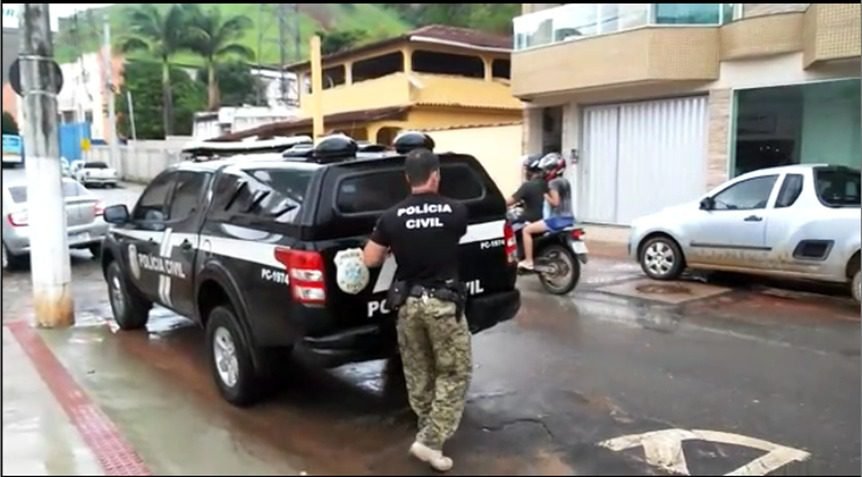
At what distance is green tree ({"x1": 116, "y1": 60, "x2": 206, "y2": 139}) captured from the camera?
148 feet

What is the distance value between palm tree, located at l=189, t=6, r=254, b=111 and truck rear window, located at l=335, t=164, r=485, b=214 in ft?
140

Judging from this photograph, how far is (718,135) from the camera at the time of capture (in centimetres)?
1319

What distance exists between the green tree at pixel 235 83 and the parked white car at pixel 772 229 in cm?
4266

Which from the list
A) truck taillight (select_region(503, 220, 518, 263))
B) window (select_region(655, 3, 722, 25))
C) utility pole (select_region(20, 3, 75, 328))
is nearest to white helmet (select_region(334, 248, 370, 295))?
truck taillight (select_region(503, 220, 518, 263))

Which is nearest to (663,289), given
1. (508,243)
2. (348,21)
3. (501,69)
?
(508,243)

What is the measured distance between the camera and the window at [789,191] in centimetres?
847

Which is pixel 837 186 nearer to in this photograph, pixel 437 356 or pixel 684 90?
pixel 684 90

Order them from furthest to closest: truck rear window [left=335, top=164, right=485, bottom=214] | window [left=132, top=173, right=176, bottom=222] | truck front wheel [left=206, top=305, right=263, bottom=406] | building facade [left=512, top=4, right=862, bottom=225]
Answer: building facade [left=512, top=4, right=862, bottom=225], window [left=132, top=173, right=176, bottom=222], truck front wheel [left=206, top=305, right=263, bottom=406], truck rear window [left=335, top=164, right=485, bottom=214]

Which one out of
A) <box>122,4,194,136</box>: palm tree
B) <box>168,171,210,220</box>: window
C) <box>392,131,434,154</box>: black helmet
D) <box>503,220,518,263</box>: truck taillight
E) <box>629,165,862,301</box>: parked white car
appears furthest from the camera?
<box>122,4,194,136</box>: palm tree

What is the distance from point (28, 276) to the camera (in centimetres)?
1107

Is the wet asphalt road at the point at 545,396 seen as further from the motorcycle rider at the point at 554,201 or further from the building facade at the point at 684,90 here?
the building facade at the point at 684,90

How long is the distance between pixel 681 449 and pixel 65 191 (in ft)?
33.1

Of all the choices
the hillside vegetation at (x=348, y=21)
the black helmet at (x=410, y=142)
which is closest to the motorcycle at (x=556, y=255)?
the black helmet at (x=410, y=142)

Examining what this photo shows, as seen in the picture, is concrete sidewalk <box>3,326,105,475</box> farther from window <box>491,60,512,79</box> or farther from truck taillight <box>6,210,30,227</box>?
window <box>491,60,512,79</box>
